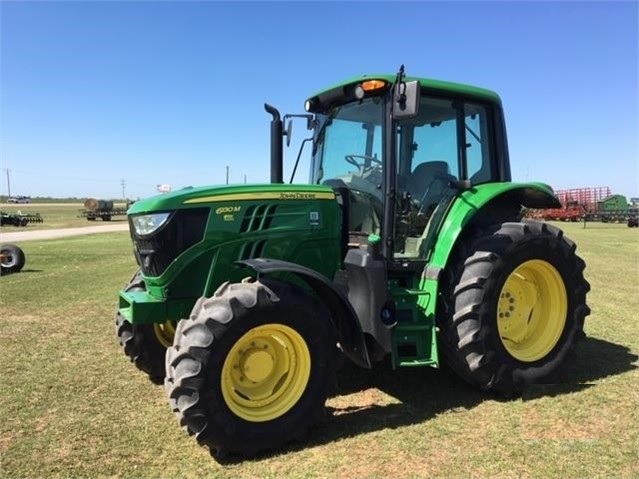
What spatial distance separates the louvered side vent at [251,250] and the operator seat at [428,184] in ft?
4.56

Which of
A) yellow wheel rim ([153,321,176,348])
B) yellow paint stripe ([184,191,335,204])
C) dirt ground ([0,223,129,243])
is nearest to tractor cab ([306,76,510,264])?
yellow paint stripe ([184,191,335,204])

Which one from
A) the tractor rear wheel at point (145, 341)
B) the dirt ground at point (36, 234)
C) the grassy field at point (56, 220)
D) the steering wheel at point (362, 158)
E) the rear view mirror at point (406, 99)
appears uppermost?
the rear view mirror at point (406, 99)

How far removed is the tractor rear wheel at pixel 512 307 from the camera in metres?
4.46

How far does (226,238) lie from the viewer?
4.22 metres

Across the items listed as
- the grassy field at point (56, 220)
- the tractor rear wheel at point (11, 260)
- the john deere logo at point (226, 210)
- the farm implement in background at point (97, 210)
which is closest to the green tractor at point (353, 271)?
the john deere logo at point (226, 210)

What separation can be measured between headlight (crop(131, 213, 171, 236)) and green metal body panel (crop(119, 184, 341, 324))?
50 millimetres

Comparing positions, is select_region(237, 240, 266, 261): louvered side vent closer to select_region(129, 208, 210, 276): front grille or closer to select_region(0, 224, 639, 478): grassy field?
select_region(129, 208, 210, 276): front grille

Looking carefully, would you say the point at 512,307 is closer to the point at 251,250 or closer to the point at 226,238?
the point at 251,250

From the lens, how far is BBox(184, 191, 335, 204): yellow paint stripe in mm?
4160

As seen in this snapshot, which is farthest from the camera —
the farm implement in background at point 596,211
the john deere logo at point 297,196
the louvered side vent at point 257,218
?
the farm implement in background at point 596,211

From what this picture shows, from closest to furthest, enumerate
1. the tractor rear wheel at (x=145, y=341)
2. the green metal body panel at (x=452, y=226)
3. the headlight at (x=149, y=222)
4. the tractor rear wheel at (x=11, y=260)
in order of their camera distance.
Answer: the headlight at (x=149, y=222) < the green metal body panel at (x=452, y=226) < the tractor rear wheel at (x=145, y=341) < the tractor rear wheel at (x=11, y=260)

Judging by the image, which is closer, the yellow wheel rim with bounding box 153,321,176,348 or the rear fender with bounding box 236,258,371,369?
the rear fender with bounding box 236,258,371,369

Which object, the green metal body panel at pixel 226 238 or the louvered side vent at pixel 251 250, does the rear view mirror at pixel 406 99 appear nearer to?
the green metal body panel at pixel 226 238

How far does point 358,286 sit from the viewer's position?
14.3ft
